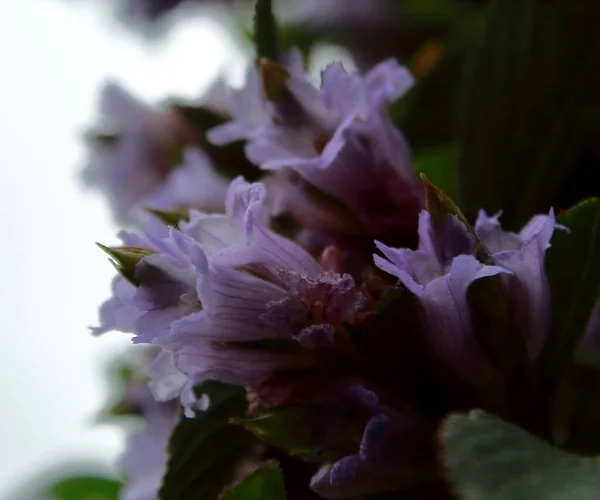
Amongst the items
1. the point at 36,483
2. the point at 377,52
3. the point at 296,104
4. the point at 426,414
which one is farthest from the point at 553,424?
the point at 36,483

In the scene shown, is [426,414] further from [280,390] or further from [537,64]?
[537,64]

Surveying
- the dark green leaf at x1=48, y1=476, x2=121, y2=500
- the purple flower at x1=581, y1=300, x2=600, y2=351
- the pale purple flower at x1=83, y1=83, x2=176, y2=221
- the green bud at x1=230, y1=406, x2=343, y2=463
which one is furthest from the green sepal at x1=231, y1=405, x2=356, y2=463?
the dark green leaf at x1=48, y1=476, x2=121, y2=500

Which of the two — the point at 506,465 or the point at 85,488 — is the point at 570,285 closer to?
the point at 506,465

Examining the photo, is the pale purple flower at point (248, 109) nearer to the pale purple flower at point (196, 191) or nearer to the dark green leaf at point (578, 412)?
the pale purple flower at point (196, 191)

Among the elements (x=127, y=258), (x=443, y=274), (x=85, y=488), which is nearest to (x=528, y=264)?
(x=443, y=274)

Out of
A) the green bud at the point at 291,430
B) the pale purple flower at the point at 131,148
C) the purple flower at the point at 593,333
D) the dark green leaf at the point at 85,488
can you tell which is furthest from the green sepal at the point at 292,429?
the dark green leaf at the point at 85,488

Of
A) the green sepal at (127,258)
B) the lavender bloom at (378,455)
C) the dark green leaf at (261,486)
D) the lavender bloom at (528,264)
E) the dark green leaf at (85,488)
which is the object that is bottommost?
the dark green leaf at (261,486)
